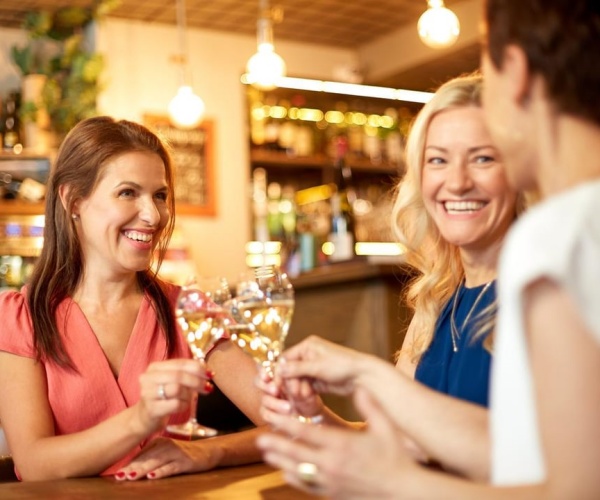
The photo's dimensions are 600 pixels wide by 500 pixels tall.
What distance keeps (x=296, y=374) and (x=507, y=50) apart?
66cm

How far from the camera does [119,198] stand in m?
2.09

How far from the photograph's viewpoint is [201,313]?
4.88 feet

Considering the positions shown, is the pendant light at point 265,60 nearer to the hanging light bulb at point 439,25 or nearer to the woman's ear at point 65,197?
the hanging light bulb at point 439,25

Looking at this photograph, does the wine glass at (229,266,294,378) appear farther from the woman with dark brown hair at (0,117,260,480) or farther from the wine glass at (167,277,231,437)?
the woman with dark brown hair at (0,117,260,480)

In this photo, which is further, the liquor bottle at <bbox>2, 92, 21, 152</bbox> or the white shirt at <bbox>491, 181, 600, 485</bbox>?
the liquor bottle at <bbox>2, 92, 21, 152</bbox>

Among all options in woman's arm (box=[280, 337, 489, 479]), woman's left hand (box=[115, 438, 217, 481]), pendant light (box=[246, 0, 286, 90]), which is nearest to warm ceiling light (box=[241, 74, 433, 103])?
pendant light (box=[246, 0, 286, 90])

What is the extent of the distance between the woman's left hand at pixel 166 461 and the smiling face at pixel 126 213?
494 mm

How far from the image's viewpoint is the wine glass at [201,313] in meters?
1.48

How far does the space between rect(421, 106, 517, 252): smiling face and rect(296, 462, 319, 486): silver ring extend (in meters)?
1.02

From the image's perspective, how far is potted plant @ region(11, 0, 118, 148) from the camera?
578 centimetres

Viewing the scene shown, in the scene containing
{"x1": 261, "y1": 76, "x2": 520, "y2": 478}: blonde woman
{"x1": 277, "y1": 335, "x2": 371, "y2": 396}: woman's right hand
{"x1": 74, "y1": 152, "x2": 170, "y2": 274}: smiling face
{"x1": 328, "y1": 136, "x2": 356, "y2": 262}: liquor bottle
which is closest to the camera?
{"x1": 277, "y1": 335, "x2": 371, "y2": 396}: woman's right hand

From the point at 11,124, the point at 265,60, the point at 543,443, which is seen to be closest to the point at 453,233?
the point at 543,443

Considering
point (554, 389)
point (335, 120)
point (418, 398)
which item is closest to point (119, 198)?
point (418, 398)

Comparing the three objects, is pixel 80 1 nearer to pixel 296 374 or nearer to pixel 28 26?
pixel 28 26
